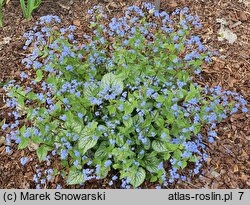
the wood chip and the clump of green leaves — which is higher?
the clump of green leaves

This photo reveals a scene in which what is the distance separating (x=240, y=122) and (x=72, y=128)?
171cm

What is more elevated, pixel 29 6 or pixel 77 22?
pixel 29 6

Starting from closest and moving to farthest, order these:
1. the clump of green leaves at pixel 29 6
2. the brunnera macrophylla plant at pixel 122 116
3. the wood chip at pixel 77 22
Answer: the brunnera macrophylla plant at pixel 122 116 → the clump of green leaves at pixel 29 6 → the wood chip at pixel 77 22

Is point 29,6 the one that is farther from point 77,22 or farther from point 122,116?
point 122,116

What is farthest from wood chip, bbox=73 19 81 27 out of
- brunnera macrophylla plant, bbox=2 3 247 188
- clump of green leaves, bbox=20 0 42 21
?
brunnera macrophylla plant, bbox=2 3 247 188

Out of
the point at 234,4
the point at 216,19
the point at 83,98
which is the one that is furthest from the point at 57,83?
the point at 234,4

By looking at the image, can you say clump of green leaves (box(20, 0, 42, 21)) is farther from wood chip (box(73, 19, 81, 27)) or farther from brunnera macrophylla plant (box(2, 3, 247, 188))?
brunnera macrophylla plant (box(2, 3, 247, 188))

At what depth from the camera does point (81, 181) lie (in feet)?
10.7

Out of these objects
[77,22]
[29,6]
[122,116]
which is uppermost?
[29,6]

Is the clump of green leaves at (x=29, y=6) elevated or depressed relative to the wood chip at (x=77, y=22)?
→ elevated

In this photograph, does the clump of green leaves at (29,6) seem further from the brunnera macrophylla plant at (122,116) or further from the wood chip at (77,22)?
the brunnera macrophylla plant at (122,116)

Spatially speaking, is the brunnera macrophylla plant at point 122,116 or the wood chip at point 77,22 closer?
the brunnera macrophylla plant at point 122,116

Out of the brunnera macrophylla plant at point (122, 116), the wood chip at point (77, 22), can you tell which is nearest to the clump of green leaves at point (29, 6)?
the wood chip at point (77, 22)

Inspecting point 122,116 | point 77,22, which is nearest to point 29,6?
point 77,22
